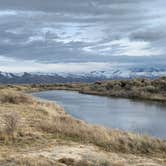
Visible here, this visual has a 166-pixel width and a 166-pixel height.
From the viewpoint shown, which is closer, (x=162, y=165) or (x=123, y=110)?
(x=162, y=165)

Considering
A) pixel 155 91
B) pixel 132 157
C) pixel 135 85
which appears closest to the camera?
pixel 132 157

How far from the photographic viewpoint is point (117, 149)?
14680mm

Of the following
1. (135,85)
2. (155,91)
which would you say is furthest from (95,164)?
(135,85)

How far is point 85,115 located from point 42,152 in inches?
801

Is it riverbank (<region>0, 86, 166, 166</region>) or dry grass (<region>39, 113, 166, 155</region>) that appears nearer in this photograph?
riverbank (<region>0, 86, 166, 166</region>)

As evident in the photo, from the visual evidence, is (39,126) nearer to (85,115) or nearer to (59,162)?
(59,162)

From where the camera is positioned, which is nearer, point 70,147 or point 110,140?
point 70,147

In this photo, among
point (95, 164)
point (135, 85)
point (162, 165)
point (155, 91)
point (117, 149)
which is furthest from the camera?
point (135, 85)

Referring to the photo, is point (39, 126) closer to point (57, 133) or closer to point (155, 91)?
point (57, 133)

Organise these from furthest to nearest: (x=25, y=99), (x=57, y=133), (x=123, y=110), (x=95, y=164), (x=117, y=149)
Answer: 1. (x=123, y=110)
2. (x=25, y=99)
3. (x=57, y=133)
4. (x=117, y=149)
5. (x=95, y=164)

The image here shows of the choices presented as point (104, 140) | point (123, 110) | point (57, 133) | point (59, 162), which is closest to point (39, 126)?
point (57, 133)

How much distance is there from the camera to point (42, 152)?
43.2 feet

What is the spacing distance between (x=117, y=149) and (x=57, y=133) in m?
3.10

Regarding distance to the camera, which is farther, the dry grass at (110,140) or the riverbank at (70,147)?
the dry grass at (110,140)
